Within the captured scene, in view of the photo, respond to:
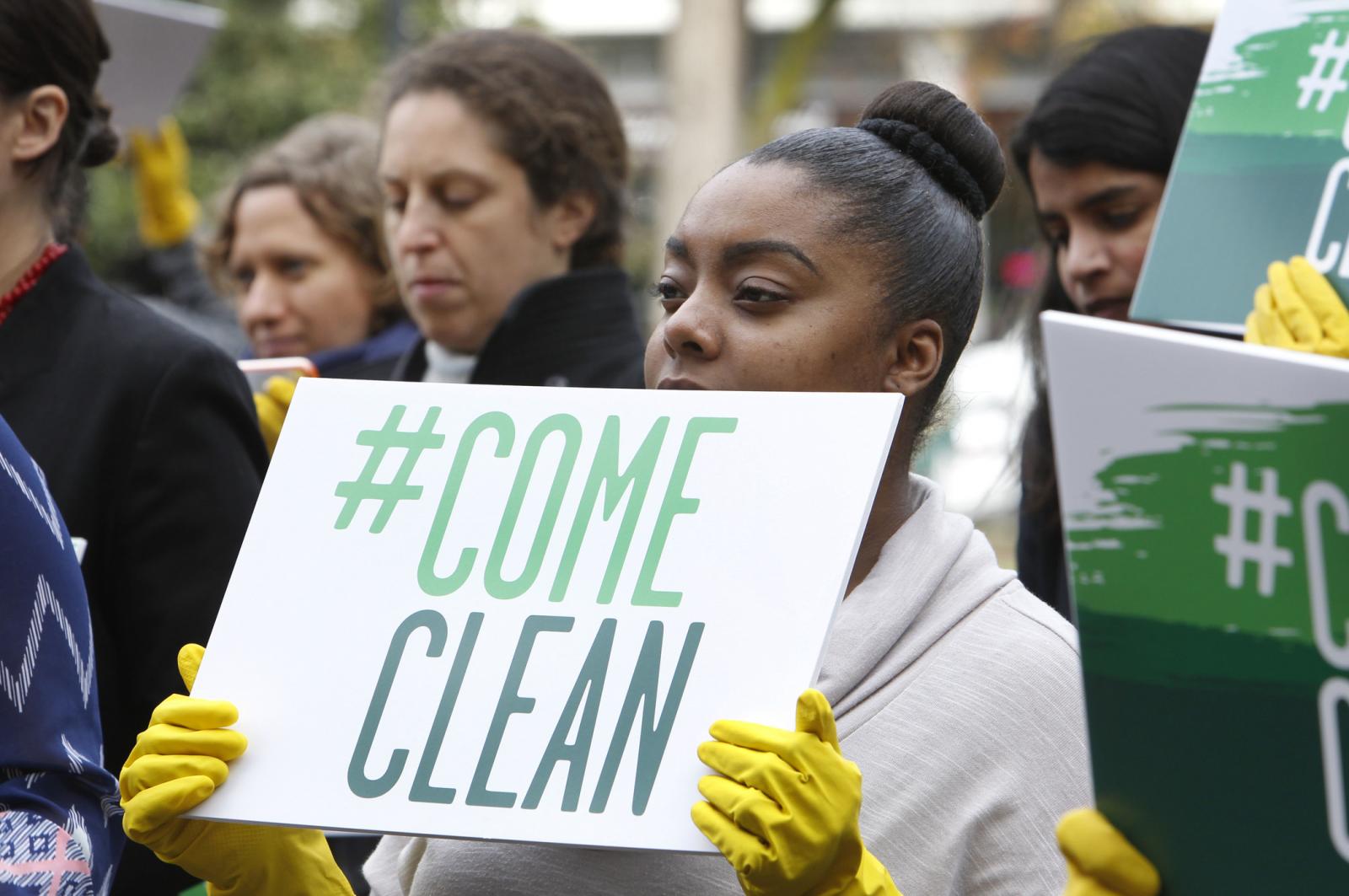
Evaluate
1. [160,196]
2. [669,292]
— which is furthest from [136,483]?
[160,196]

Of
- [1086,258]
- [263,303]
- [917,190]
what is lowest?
[263,303]

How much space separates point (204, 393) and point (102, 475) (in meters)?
0.20

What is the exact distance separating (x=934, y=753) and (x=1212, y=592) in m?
0.66

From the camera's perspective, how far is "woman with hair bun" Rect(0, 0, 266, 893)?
2.70m

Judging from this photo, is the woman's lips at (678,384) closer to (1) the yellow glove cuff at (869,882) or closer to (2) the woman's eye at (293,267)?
(1) the yellow glove cuff at (869,882)

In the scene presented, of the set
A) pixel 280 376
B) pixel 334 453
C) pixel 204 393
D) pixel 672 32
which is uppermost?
pixel 334 453

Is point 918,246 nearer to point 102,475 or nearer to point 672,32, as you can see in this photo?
point 102,475

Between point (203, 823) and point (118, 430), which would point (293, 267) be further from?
point (203, 823)

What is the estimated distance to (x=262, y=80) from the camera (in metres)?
18.8

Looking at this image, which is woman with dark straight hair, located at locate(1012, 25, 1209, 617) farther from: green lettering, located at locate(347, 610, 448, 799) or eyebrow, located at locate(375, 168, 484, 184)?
green lettering, located at locate(347, 610, 448, 799)

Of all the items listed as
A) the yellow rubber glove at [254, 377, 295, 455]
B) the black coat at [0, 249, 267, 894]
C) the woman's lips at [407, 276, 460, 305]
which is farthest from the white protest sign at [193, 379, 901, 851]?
the woman's lips at [407, 276, 460, 305]

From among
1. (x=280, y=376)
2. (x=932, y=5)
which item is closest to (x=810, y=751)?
(x=280, y=376)

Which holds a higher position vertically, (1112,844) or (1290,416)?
(1290,416)

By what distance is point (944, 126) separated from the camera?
2.54 m
